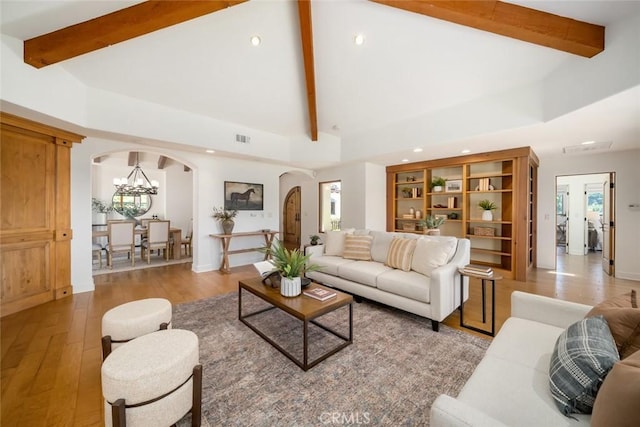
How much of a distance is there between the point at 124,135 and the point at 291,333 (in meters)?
3.71

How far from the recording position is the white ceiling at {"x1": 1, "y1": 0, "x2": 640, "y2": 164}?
239cm

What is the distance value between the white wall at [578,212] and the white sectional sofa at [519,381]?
725 centimetres

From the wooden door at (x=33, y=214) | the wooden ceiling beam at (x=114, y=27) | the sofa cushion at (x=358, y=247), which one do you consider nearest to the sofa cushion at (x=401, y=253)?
the sofa cushion at (x=358, y=247)

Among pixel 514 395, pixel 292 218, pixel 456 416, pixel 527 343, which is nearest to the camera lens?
pixel 456 416

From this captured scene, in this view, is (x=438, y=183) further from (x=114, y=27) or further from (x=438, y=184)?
(x=114, y=27)

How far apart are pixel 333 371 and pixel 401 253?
1.70m

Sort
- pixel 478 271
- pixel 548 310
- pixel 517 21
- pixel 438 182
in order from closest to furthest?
1. pixel 548 310
2. pixel 517 21
3. pixel 478 271
4. pixel 438 182

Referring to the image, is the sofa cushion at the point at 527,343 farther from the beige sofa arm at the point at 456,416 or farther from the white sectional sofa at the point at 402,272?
the white sectional sofa at the point at 402,272

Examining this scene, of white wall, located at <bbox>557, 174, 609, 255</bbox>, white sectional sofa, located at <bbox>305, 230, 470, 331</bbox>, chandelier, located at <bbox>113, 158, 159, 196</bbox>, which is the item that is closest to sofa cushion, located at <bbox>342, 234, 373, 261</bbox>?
white sectional sofa, located at <bbox>305, 230, 470, 331</bbox>

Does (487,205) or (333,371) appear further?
(487,205)

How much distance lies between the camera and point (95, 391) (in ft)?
5.85

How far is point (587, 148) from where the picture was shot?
421 cm

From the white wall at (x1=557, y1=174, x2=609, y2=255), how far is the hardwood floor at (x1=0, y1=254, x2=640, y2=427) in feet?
5.26

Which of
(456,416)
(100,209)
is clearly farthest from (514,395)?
(100,209)
